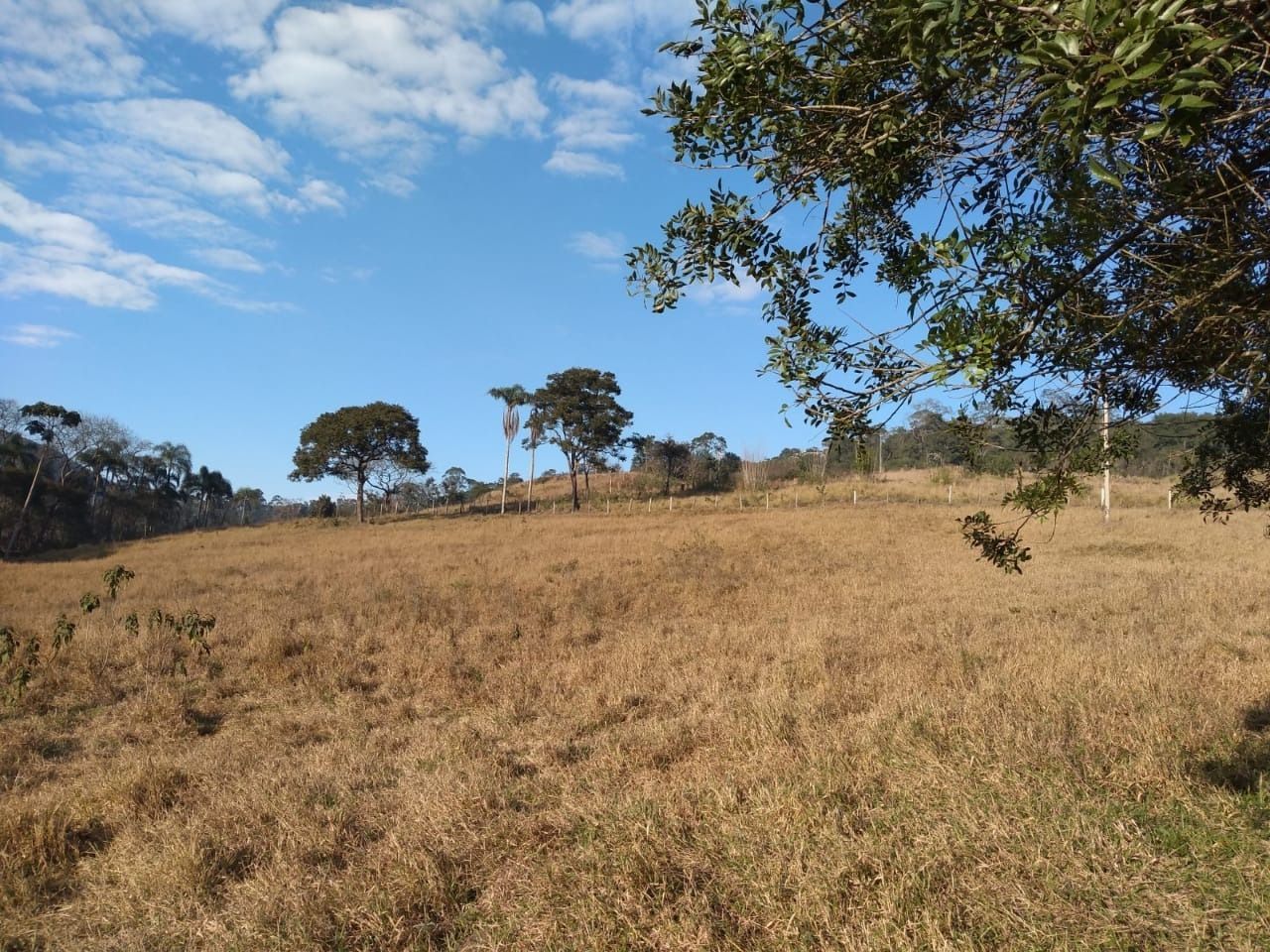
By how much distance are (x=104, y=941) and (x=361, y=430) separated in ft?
185

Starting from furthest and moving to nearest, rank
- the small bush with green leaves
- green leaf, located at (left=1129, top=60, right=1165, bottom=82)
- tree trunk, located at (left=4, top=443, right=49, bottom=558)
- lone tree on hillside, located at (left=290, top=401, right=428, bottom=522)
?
lone tree on hillside, located at (left=290, top=401, right=428, bottom=522) < tree trunk, located at (left=4, top=443, right=49, bottom=558) < the small bush with green leaves < green leaf, located at (left=1129, top=60, right=1165, bottom=82)

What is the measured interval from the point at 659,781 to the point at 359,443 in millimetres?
56377

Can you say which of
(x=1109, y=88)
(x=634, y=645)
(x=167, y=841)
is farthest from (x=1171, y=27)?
(x=634, y=645)

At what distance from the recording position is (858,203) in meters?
3.71

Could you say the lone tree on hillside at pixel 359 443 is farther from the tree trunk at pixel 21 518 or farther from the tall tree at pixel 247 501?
the tall tree at pixel 247 501

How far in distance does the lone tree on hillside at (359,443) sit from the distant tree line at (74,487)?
17.1m

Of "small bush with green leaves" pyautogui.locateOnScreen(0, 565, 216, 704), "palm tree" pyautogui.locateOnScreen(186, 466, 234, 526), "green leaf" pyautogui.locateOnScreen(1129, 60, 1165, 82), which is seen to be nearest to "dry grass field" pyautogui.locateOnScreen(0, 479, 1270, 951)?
"small bush with green leaves" pyautogui.locateOnScreen(0, 565, 216, 704)

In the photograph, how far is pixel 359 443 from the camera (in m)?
56.6

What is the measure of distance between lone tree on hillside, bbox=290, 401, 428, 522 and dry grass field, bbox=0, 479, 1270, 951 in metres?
45.7

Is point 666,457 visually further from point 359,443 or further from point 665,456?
point 359,443

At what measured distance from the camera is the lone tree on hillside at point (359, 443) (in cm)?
5594

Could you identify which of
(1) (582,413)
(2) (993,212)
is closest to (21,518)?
(1) (582,413)

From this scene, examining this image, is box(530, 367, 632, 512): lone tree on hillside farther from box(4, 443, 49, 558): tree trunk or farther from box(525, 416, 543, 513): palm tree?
box(4, 443, 49, 558): tree trunk

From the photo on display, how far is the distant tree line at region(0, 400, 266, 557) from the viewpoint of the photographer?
50.2 meters
